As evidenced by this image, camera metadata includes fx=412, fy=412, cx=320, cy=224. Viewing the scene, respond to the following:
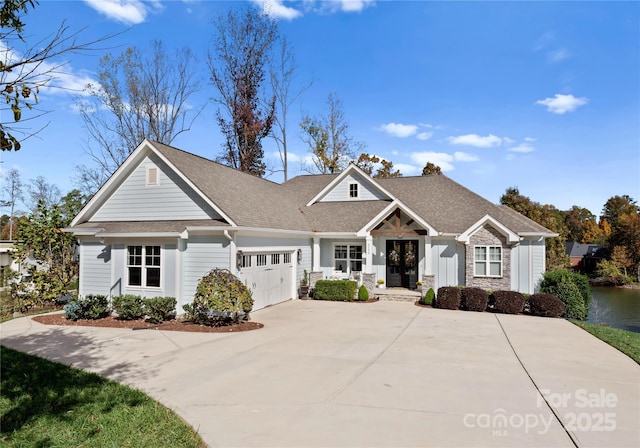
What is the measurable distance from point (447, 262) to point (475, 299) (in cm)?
314

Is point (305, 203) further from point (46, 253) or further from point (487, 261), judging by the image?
point (46, 253)

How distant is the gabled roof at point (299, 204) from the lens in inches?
572

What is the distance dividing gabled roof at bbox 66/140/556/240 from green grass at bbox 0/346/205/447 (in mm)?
7028

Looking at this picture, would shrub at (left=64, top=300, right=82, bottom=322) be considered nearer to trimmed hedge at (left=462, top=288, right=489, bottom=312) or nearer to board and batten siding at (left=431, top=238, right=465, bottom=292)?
trimmed hedge at (left=462, top=288, right=489, bottom=312)

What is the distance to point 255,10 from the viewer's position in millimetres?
32344

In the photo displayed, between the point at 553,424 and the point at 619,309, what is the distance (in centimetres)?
2353

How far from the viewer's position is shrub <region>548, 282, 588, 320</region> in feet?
50.2

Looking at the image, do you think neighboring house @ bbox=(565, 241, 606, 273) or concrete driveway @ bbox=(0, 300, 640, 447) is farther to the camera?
neighboring house @ bbox=(565, 241, 606, 273)

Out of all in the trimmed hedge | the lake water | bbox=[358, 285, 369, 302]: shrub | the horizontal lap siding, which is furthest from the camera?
the lake water

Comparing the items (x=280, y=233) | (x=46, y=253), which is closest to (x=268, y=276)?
(x=280, y=233)

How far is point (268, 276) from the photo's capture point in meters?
16.3

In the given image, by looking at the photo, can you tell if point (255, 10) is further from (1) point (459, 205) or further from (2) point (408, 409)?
(2) point (408, 409)

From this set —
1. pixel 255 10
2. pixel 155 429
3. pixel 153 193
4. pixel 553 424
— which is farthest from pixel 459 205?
pixel 255 10

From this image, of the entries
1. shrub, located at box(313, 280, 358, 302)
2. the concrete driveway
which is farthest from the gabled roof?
the concrete driveway
